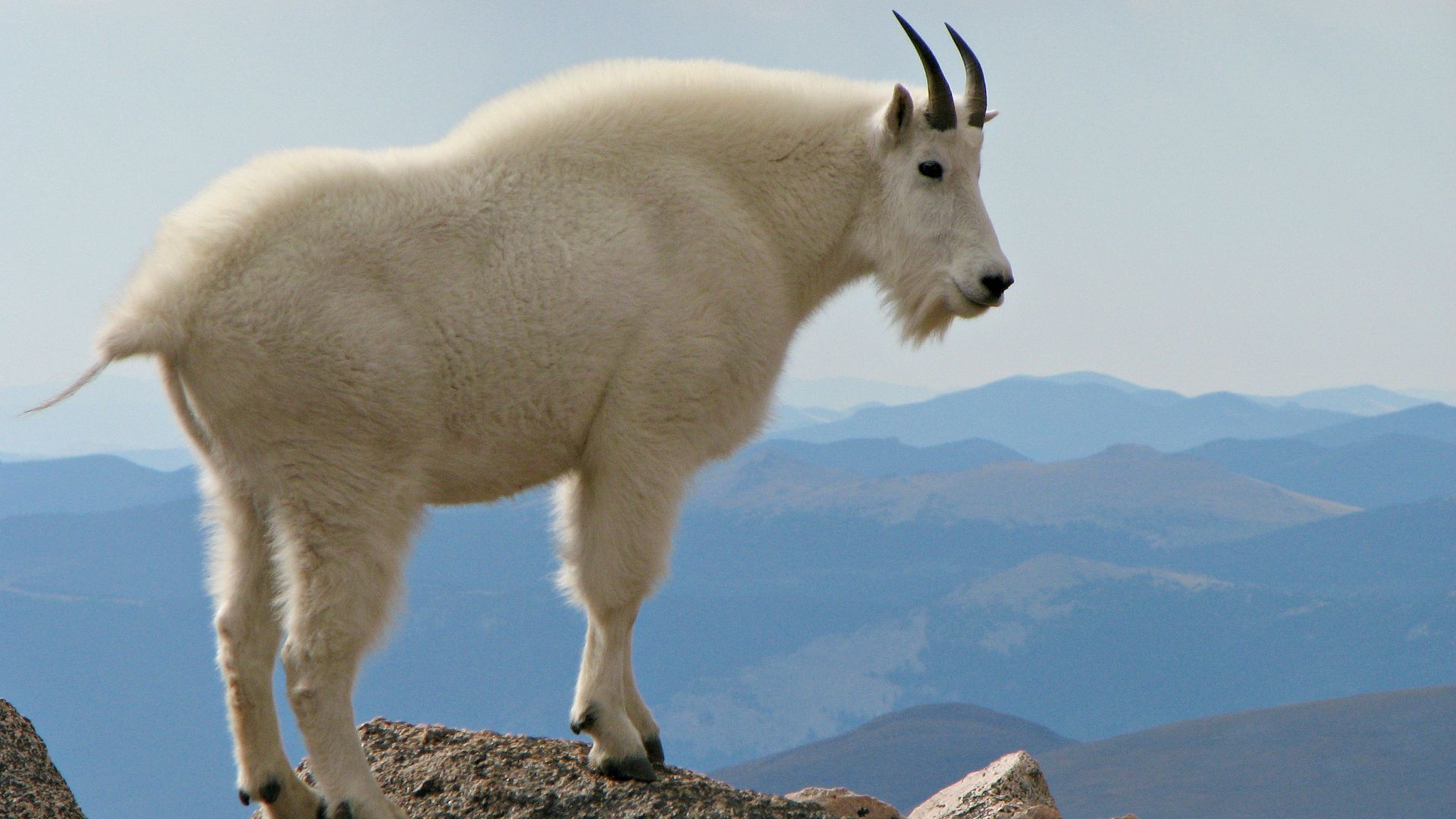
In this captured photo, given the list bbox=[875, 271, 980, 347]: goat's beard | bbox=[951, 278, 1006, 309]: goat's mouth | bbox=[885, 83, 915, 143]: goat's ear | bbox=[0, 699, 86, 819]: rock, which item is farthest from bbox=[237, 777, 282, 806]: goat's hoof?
bbox=[885, 83, 915, 143]: goat's ear

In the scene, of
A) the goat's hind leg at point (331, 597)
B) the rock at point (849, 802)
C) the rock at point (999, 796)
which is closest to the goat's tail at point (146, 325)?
the goat's hind leg at point (331, 597)

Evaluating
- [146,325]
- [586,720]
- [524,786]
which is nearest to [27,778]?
[524,786]

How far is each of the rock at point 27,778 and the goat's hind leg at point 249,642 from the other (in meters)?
0.84

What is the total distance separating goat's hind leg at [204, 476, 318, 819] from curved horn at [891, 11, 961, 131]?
3231mm

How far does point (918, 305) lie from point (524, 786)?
2669 mm

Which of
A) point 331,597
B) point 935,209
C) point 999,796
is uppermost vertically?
point 935,209

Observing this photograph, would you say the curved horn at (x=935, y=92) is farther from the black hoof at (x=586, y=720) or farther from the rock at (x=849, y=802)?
the rock at (x=849, y=802)

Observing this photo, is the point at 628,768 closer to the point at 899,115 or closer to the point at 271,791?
the point at 271,791

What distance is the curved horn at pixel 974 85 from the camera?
5.62m

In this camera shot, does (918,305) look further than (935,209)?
Yes

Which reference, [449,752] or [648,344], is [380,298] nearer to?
[648,344]

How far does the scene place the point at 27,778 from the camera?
5.29 meters

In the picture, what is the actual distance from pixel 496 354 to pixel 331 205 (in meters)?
0.84

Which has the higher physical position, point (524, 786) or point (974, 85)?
point (974, 85)
